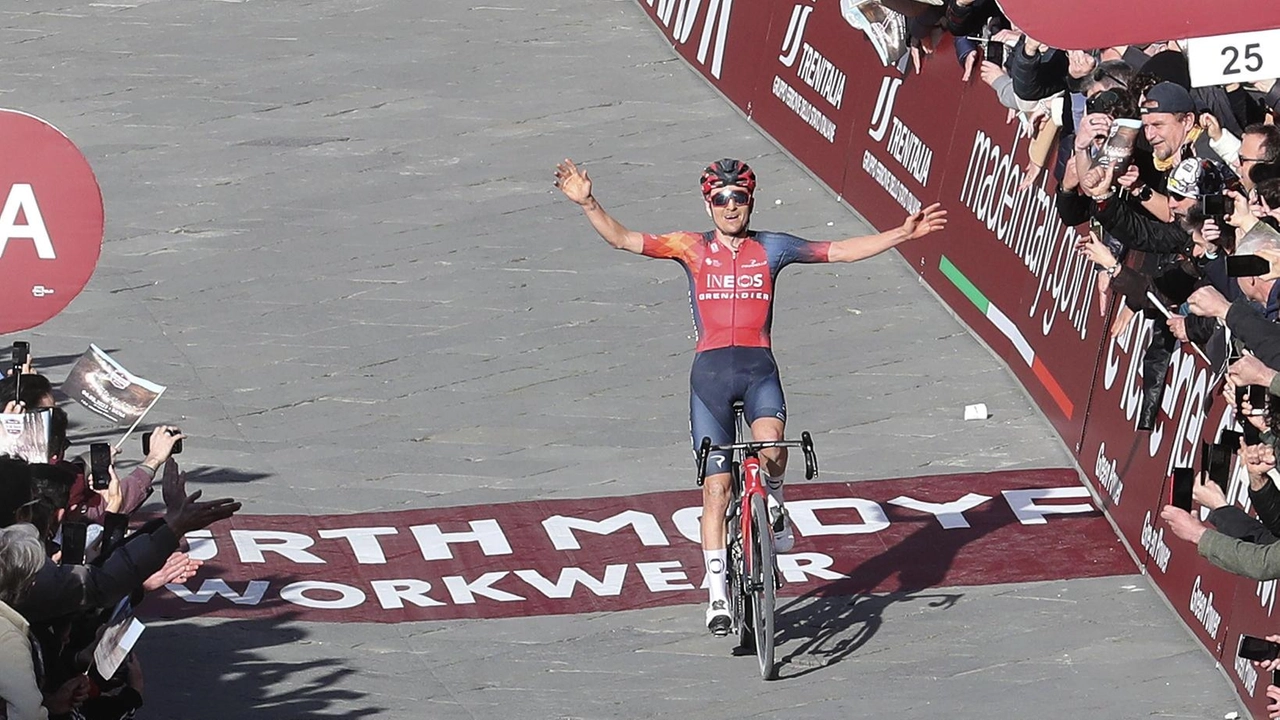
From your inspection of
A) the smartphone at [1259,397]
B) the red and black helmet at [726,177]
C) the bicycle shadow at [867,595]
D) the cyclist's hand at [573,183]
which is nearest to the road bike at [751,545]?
the bicycle shadow at [867,595]

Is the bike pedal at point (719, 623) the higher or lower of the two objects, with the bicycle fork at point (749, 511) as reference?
lower

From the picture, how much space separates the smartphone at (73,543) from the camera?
7.77 m

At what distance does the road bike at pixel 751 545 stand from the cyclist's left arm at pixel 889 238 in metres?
0.81

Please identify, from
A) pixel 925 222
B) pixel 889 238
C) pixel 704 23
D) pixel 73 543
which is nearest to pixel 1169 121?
pixel 925 222

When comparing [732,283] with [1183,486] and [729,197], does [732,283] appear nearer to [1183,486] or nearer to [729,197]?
[729,197]

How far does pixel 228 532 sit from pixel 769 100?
7.32 m

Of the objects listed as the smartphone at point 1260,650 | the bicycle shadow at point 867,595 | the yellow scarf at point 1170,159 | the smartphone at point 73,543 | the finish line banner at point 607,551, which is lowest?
the finish line banner at point 607,551

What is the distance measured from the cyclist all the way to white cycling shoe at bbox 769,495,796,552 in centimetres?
5

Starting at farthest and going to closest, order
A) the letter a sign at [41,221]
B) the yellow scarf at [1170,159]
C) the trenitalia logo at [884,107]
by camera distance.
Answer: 1. the trenitalia logo at [884,107]
2. the yellow scarf at [1170,159]
3. the letter a sign at [41,221]

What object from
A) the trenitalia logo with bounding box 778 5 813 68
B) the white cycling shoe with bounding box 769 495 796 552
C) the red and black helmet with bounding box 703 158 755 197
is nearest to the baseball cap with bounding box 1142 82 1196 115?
the red and black helmet with bounding box 703 158 755 197

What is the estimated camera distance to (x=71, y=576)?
752 cm

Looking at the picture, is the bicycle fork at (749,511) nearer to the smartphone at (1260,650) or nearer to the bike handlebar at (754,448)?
the bike handlebar at (754,448)

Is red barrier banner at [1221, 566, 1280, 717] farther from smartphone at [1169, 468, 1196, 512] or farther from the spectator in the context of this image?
the spectator

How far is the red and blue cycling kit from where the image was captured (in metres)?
10.4
